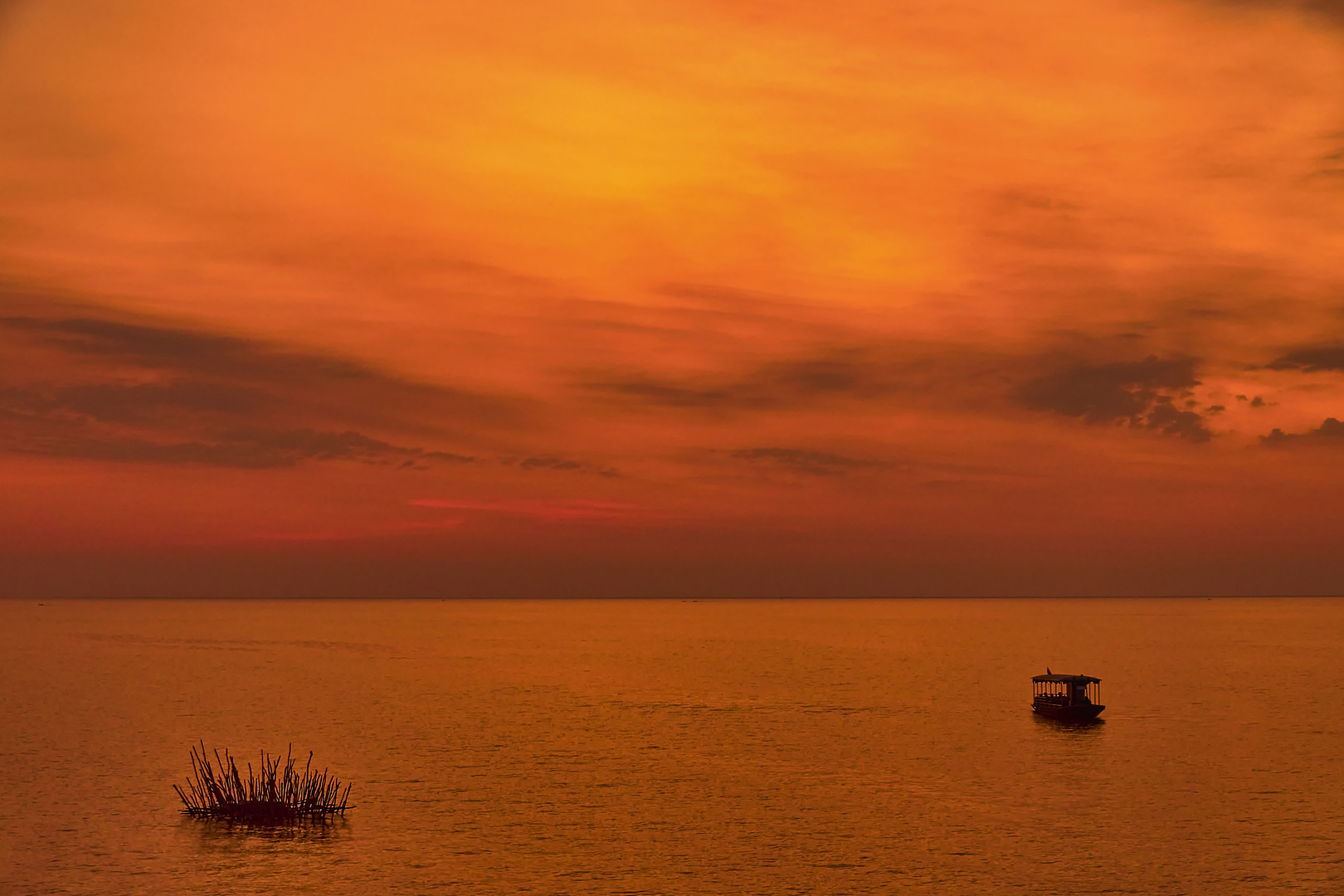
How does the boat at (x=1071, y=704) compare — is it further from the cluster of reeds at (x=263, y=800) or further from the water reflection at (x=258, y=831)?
the water reflection at (x=258, y=831)

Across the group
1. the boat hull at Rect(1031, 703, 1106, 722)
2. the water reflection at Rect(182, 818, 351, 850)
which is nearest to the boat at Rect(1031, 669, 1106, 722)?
the boat hull at Rect(1031, 703, 1106, 722)

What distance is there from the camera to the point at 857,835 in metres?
71.6

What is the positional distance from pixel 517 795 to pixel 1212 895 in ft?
145

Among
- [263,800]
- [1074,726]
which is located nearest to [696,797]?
[263,800]

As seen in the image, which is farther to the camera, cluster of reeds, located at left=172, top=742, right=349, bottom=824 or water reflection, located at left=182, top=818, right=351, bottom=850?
cluster of reeds, located at left=172, top=742, right=349, bottom=824

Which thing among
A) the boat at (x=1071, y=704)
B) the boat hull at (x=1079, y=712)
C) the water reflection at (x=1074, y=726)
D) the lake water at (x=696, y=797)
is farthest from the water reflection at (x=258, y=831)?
the boat hull at (x=1079, y=712)

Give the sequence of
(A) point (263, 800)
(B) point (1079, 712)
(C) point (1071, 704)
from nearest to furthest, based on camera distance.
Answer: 1. (A) point (263, 800)
2. (B) point (1079, 712)
3. (C) point (1071, 704)

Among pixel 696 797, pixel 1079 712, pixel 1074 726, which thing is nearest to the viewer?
pixel 696 797

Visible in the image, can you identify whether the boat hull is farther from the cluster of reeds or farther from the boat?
the cluster of reeds

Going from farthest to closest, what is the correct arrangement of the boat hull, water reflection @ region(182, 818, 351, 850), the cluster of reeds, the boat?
the boat < the boat hull < the cluster of reeds < water reflection @ region(182, 818, 351, 850)

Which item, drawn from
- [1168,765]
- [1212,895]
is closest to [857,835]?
[1212,895]

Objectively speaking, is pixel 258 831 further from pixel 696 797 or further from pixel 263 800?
pixel 696 797

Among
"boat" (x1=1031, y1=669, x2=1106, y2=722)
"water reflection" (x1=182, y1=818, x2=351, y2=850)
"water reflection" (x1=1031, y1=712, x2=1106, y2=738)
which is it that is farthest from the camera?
"boat" (x1=1031, y1=669, x2=1106, y2=722)

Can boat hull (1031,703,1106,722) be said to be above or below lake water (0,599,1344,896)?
above
